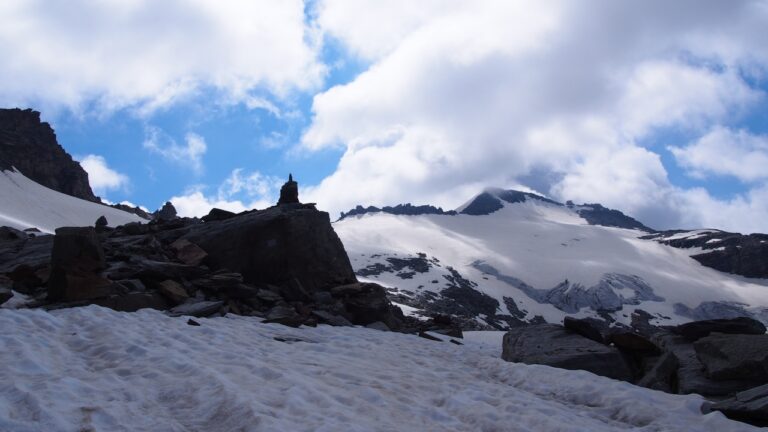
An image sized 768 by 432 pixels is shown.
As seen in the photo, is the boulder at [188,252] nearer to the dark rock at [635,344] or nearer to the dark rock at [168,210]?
the dark rock at [635,344]

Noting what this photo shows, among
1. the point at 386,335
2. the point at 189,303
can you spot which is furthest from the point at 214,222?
the point at 386,335

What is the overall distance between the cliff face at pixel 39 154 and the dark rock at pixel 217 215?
304 feet

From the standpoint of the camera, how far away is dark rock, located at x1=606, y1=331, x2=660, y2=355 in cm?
1343

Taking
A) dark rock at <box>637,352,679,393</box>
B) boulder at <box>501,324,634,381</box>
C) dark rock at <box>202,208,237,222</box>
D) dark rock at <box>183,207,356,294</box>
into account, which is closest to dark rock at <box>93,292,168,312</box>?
dark rock at <box>183,207,356,294</box>

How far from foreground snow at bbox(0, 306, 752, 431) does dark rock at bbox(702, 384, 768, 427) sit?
0.98ft

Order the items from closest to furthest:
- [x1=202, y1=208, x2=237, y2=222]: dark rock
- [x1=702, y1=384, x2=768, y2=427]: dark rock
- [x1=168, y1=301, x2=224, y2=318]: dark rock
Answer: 1. [x1=702, y1=384, x2=768, y2=427]: dark rock
2. [x1=168, y1=301, x2=224, y2=318]: dark rock
3. [x1=202, y1=208, x2=237, y2=222]: dark rock

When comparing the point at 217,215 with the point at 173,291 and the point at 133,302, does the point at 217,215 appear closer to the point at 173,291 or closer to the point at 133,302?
→ the point at 173,291

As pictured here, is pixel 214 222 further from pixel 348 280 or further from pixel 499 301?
pixel 499 301

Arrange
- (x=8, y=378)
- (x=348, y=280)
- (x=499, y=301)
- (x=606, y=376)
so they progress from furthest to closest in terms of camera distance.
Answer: (x=499, y=301) → (x=348, y=280) → (x=606, y=376) → (x=8, y=378)

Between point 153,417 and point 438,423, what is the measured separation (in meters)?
4.04

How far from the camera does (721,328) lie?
1347cm

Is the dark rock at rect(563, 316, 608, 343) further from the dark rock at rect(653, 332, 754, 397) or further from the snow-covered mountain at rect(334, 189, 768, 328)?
the snow-covered mountain at rect(334, 189, 768, 328)

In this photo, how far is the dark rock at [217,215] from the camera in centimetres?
2508

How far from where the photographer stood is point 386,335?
16094 millimetres
